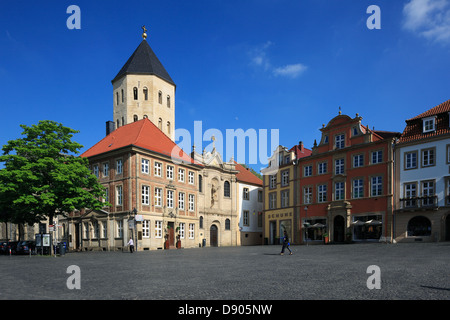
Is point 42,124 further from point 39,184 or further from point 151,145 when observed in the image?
point 151,145

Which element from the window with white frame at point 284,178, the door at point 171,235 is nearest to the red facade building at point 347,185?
the window with white frame at point 284,178

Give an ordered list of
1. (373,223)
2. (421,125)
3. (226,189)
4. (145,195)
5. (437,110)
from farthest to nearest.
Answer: (226,189)
(145,195)
(373,223)
(421,125)
(437,110)

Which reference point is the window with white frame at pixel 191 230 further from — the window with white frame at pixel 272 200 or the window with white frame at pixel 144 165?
the window with white frame at pixel 272 200

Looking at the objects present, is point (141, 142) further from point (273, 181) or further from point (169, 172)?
point (273, 181)

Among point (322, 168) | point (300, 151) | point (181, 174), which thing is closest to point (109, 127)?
point (181, 174)

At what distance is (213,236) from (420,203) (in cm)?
2823

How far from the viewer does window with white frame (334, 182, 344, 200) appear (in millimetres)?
45062

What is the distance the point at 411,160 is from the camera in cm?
3906

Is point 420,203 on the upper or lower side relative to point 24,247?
upper

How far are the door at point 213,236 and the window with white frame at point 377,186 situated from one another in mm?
23080

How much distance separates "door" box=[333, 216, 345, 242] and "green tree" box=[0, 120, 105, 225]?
27.1m

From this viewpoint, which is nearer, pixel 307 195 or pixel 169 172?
pixel 169 172

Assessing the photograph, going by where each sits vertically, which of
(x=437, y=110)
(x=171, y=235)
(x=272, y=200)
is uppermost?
(x=437, y=110)

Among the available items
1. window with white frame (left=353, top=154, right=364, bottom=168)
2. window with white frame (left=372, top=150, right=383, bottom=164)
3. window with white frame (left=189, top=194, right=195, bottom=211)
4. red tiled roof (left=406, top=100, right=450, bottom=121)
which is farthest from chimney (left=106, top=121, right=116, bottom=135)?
red tiled roof (left=406, top=100, right=450, bottom=121)
